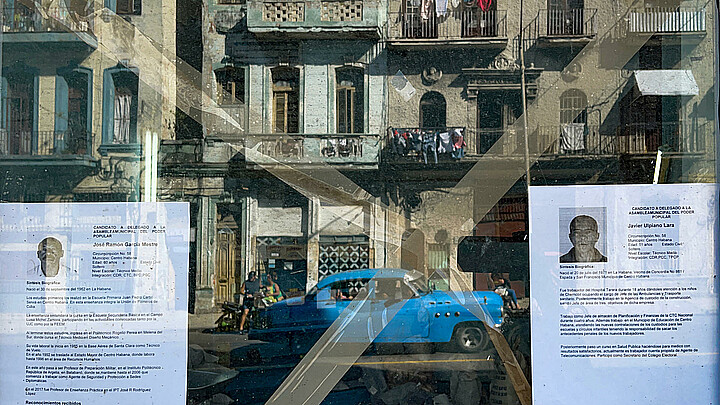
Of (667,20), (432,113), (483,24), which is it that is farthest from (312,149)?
(667,20)

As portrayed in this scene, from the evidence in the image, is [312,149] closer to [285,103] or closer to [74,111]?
[285,103]

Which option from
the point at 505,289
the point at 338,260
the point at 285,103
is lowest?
the point at 505,289

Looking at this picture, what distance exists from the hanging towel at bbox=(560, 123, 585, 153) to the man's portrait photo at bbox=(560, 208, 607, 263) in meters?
0.30

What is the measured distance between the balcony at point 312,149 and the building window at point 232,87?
0.57 ft

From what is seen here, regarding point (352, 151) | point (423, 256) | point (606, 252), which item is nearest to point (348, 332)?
point (423, 256)

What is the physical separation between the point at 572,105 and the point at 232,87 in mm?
1543

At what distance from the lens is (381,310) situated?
341 cm

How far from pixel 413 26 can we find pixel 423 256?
1.05m

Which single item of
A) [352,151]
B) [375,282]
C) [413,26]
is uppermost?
[413,26]

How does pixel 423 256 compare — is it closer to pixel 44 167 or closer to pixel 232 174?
pixel 232 174

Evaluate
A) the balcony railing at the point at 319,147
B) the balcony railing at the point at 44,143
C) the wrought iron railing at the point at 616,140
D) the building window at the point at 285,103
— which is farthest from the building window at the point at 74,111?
the wrought iron railing at the point at 616,140

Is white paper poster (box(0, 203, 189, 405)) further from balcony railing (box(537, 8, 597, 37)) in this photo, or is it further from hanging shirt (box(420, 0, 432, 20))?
balcony railing (box(537, 8, 597, 37))

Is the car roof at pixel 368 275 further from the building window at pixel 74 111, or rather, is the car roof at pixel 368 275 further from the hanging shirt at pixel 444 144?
the building window at pixel 74 111

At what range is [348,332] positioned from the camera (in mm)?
3420
